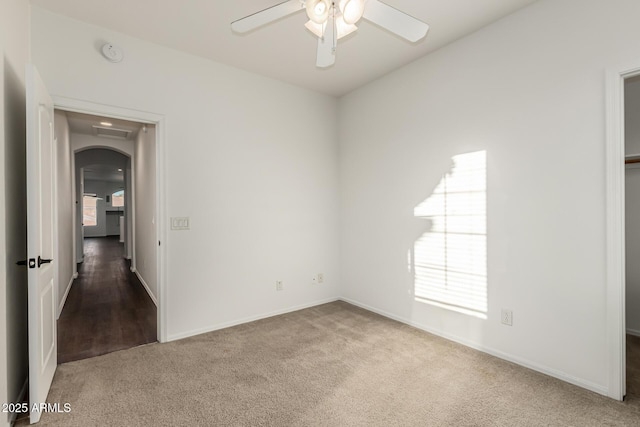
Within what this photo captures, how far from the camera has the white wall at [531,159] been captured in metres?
2.18

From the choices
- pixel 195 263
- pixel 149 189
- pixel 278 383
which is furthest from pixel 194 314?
pixel 149 189

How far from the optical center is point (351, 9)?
1710mm

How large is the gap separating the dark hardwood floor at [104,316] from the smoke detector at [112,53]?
2541mm

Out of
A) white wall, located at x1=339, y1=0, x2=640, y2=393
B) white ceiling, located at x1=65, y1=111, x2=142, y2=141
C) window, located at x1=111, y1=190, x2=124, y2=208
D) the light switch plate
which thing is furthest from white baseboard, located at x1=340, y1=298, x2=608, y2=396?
window, located at x1=111, y1=190, x2=124, y2=208

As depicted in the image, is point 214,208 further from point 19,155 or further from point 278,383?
point 278,383

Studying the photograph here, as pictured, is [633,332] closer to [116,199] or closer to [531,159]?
[531,159]

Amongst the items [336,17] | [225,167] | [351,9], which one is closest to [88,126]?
[225,167]

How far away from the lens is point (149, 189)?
15.4ft

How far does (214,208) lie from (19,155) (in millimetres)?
1529

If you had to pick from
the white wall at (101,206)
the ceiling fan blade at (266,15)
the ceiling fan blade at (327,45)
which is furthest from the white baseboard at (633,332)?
the white wall at (101,206)

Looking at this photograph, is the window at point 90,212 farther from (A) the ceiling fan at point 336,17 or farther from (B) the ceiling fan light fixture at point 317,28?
(B) the ceiling fan light fixture at point 317,28

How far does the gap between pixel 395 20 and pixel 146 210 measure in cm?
474

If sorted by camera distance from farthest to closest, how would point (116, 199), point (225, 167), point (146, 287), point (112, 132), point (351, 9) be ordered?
1. point (116, 199)
2. point (112, 132)
3. point (146, 287)
4. point (225, 167)
5. point (351, 9)

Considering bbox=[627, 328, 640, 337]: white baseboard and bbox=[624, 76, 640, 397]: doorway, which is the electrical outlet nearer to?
bbox=[624, 76, 640, 397]: doorway
